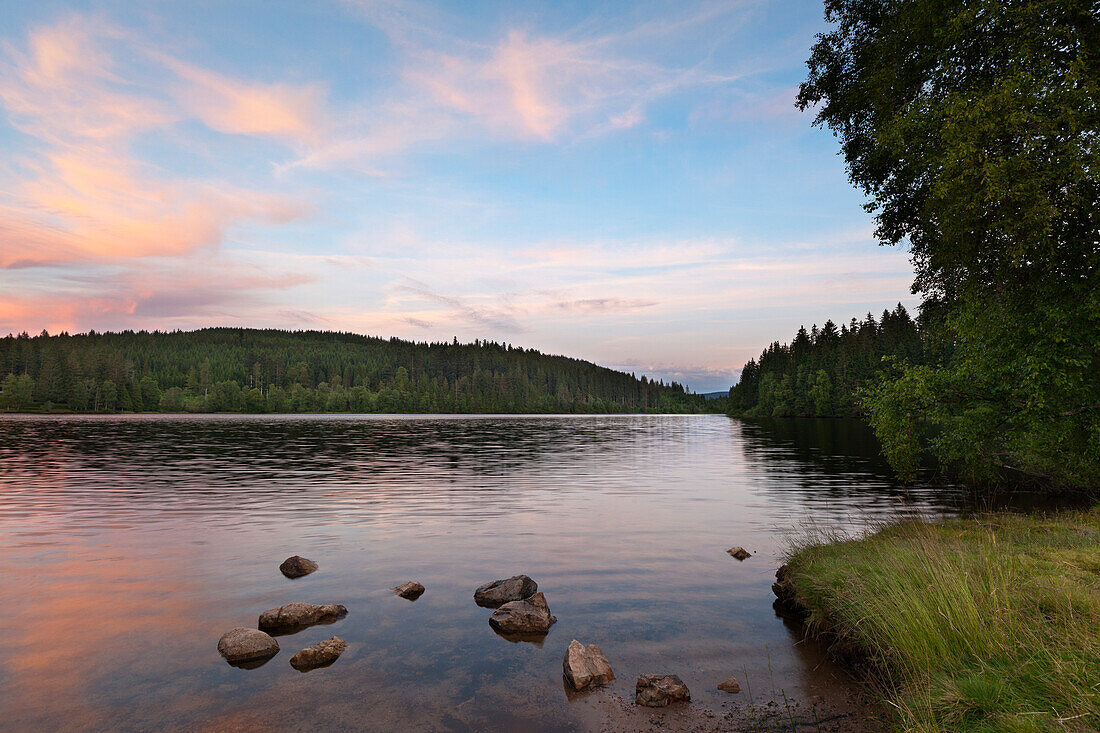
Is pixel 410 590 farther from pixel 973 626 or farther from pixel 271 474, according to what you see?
pixel 271 474

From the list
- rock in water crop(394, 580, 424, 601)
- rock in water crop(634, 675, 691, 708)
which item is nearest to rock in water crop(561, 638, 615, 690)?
rock in water crop(634, 675, 691, 708)

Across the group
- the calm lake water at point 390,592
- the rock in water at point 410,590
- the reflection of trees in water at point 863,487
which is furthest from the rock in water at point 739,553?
the rock in water at point 410,590

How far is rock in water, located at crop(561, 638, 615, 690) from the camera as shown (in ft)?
34.4

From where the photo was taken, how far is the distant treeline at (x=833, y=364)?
458 feet

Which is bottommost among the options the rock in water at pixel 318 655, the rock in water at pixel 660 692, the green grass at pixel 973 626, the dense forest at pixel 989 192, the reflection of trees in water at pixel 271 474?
the reflection of trees in water at pixel 271 474

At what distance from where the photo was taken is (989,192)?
15461 millimetres

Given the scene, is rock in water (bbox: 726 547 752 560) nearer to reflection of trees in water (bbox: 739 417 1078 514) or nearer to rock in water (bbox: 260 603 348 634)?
reflection of trees in water (bbox: 739 417 1078 514)

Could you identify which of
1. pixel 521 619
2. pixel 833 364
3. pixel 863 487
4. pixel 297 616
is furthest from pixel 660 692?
pixel 833 364

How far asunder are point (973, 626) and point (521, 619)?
8980 mm

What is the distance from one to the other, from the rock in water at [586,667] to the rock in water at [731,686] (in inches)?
80.3

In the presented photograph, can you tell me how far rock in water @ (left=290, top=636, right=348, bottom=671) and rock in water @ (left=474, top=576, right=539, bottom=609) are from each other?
13.7 feet

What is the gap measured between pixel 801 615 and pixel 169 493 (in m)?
36.7

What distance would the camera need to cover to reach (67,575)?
58.8 feet

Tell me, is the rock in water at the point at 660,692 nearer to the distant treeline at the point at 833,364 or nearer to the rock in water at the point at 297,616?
the rock in water at the point at 297,616
